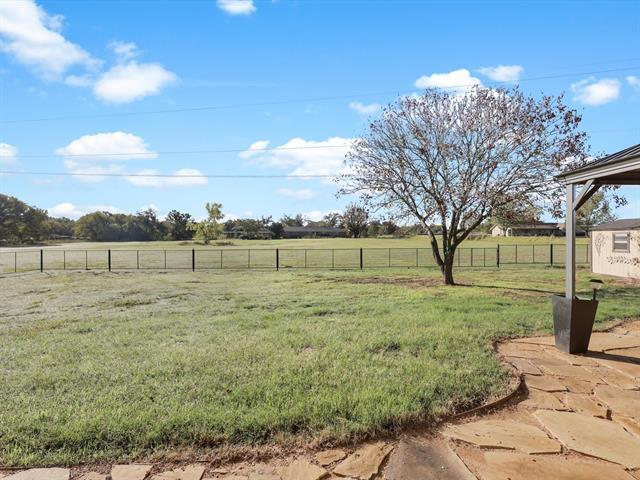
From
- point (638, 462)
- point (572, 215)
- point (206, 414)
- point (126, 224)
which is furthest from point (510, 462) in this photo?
point (126, 224)

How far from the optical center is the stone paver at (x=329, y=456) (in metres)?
2.48

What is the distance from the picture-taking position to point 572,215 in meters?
4.91

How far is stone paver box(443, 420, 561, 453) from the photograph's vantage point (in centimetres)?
266

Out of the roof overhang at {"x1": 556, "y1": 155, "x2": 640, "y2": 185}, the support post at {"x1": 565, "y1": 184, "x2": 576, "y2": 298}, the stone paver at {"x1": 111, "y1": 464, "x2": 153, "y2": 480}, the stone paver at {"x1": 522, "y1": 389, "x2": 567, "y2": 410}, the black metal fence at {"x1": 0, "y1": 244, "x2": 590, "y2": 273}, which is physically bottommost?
the black metal fence at {"x1": 0, "y1": 244, "x2": 590, "y2": 273}

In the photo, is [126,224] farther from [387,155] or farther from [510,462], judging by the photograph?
[510,462]

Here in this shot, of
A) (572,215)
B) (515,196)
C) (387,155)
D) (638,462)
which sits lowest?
(638,462)

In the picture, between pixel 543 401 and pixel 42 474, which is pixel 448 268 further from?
pixel 42 474

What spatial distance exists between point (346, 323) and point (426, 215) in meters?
6.62

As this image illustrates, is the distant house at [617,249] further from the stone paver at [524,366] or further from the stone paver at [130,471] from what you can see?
the stone paver at [130,471]

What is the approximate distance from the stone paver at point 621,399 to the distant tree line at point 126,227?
3921cm

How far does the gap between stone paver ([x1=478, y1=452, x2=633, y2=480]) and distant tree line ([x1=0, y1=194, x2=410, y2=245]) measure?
40.4 m

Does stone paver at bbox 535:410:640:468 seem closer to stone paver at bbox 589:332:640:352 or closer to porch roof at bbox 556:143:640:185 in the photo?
stone paver at bbox 589:332:640:352

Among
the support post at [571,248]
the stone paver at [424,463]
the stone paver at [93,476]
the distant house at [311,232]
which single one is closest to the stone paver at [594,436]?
the stone paver at [424,463]

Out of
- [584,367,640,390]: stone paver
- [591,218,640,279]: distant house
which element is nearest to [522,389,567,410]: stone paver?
[584,367,640,390]: stone paver
